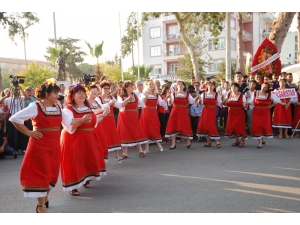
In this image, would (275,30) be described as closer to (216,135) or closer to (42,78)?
(216,135)

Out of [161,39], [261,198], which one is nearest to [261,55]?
[261,198]

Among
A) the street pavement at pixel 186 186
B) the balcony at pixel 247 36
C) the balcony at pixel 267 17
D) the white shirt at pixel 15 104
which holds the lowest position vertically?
the street pavement at pixel 186 186

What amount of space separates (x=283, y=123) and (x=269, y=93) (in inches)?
87.8

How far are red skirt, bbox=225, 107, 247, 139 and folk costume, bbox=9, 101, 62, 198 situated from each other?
5.76m

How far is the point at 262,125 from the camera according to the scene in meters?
9.05

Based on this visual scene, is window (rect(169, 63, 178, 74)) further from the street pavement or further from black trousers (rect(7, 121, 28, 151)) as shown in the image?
the street pavement

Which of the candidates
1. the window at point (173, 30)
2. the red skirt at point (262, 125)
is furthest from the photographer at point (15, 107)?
the window at point (173, 30)

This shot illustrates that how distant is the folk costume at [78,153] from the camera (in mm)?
5227

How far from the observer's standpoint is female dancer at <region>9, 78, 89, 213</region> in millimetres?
4480

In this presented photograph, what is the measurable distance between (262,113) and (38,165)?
6531 millimetres

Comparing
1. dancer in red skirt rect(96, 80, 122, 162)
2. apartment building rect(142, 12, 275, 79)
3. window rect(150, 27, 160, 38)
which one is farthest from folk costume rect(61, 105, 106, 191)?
window rect(150, 27, 160, 38)

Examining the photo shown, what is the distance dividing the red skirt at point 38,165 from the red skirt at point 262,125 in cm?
616

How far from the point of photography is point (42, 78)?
3225cm

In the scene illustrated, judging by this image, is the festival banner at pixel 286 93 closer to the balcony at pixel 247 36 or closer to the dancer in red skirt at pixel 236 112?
the dancer in red skirt at pixel 236 112
